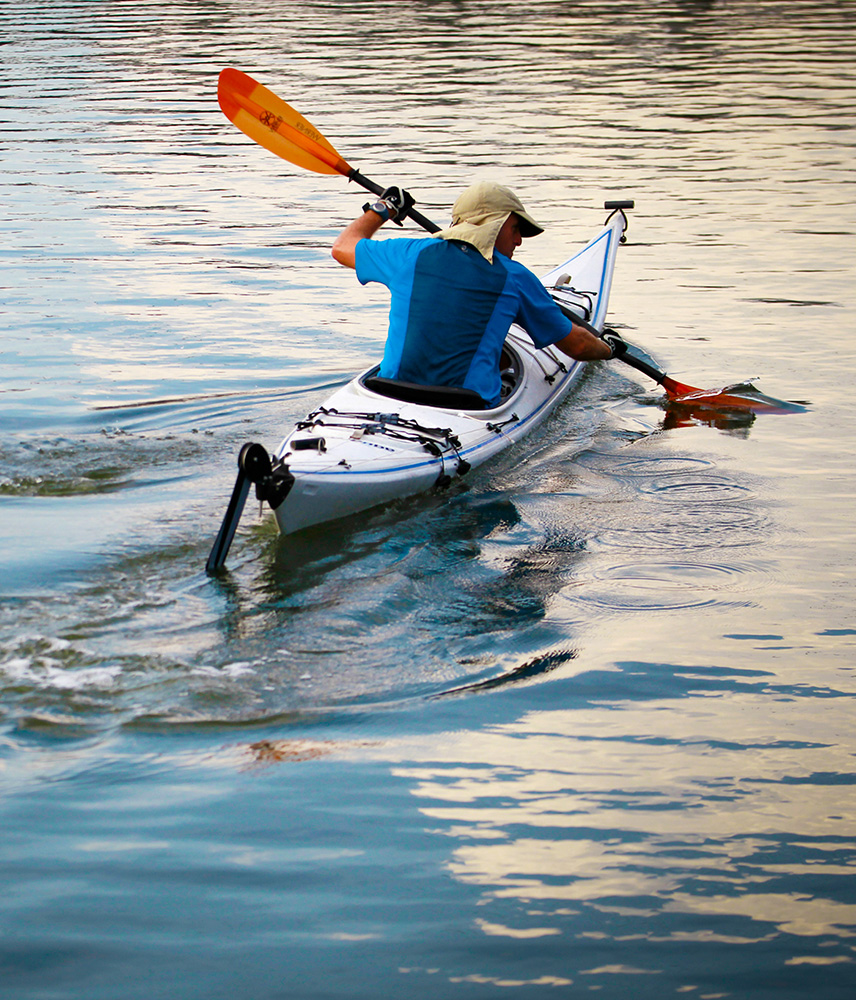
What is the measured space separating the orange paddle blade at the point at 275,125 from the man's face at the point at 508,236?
6.09 ft

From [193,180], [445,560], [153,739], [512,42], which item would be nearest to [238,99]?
[445,560]

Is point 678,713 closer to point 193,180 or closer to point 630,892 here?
point 630,892

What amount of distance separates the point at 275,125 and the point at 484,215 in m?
2.22

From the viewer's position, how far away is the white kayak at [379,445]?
176 inches

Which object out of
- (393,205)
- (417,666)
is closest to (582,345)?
(393,205)

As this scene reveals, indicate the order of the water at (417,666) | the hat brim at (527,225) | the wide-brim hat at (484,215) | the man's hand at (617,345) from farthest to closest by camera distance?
1. the man's hand at (617,345)
2. the hat brim at (527,225)
3. the wide-brim hat at (484,215)
4. the water at (417,666)

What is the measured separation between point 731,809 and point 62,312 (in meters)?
6.81

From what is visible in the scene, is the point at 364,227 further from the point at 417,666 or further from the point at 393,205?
the point at 417,666

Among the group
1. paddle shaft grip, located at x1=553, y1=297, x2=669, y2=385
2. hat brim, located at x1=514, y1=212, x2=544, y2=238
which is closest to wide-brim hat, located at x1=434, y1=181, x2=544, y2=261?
hat brim, located at x1=514, y1=212, x2=544, y2=238

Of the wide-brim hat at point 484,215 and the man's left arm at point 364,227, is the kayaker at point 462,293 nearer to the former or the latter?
the wide-brim hat at point 484,215

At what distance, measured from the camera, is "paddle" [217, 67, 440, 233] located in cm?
691

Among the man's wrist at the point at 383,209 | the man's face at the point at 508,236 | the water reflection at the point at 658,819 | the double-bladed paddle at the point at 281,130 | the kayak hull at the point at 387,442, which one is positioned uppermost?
the double-bladed paddle at the point at 281,130

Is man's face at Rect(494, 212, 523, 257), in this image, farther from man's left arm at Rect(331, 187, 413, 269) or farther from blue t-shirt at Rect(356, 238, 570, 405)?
man's left arm at Rect(331, 187, 413, 269)

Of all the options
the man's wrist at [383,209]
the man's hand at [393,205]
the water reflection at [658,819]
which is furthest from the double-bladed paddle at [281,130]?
the water reflection at [658,819]
